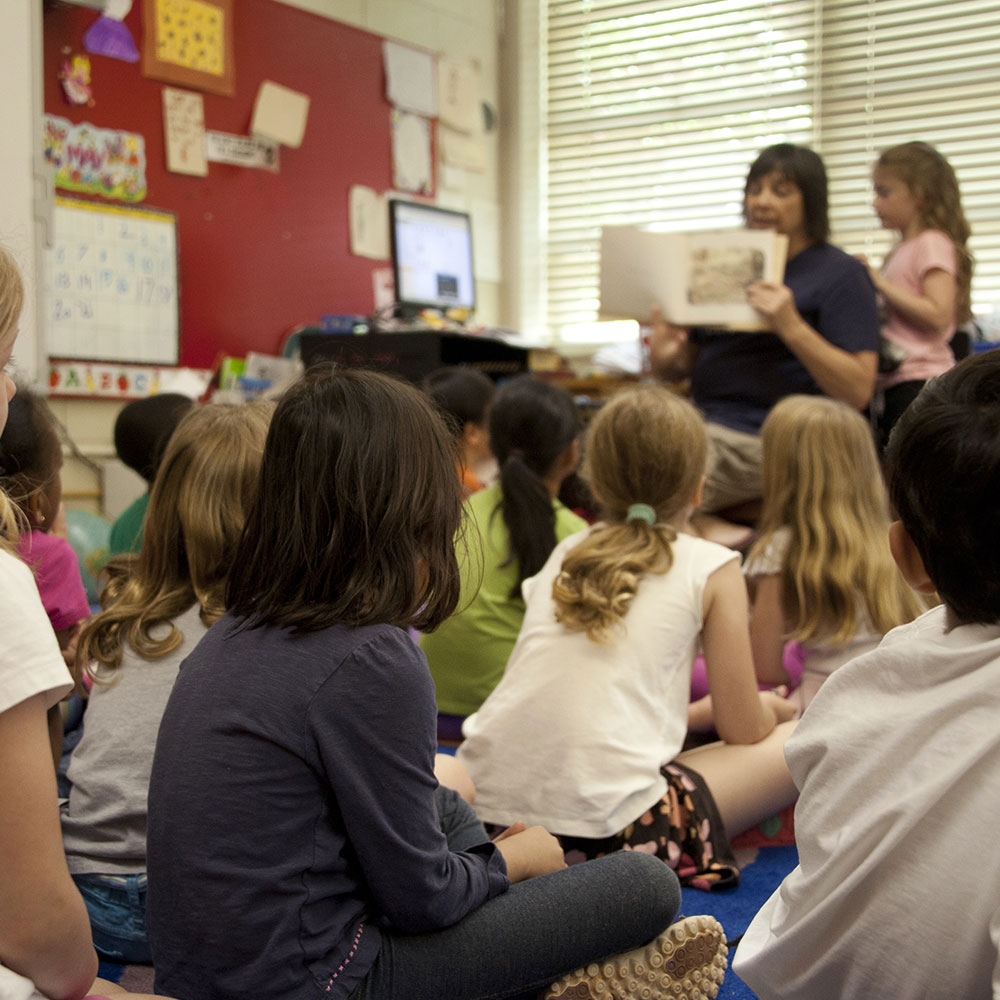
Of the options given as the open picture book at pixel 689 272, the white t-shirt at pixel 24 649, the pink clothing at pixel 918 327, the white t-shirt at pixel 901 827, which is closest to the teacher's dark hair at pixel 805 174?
the open picture book at pixel 689 272

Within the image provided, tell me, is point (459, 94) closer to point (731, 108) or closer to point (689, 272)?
point (731, 108)

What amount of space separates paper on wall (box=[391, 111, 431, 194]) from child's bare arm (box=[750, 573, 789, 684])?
2552mm

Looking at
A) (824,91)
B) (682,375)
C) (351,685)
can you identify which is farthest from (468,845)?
(824,91)

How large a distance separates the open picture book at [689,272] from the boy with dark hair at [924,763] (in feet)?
6.32

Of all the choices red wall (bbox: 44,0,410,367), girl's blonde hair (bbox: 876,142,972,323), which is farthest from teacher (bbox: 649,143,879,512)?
red wall (bbox: 44,0,410,367)

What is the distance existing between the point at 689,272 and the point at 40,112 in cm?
152

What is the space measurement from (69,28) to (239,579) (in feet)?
8.65

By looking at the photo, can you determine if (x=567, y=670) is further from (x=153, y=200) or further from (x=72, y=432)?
(x=153, y=200)

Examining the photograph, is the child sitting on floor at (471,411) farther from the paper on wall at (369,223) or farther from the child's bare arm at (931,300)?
the paper on wall at (369,223)

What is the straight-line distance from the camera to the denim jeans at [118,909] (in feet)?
4.09

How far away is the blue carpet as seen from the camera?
1.39 metres

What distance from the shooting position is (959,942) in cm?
72

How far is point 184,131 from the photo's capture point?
3.36 m

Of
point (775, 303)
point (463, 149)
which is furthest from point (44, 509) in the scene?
point (463, 149)
